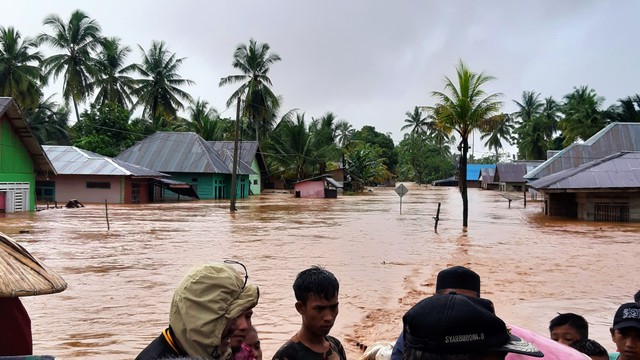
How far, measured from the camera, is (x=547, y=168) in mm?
37094

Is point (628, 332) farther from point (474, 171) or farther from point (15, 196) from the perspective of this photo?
point (474, 171)

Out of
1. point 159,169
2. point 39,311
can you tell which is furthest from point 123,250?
point 159,169

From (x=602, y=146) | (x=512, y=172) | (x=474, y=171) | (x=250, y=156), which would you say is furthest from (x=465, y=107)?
(x=474, y=171)

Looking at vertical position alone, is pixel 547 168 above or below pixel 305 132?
below

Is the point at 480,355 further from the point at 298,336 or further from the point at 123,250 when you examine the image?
the point at 123,250

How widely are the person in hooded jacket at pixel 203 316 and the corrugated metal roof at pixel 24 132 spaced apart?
25.0 m

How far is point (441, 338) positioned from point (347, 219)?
79.7 ft

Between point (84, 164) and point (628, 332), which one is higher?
point (84, 164)

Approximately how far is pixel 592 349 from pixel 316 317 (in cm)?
148

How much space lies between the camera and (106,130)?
45188mm

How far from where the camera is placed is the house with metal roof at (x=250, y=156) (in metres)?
47.9

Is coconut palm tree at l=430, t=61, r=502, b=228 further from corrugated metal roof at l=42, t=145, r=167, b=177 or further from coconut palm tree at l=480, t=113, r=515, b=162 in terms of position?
coconut palm tree at l=480, t=113, r=515, b=162

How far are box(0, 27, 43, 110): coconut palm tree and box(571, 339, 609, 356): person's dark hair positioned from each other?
1792 inches

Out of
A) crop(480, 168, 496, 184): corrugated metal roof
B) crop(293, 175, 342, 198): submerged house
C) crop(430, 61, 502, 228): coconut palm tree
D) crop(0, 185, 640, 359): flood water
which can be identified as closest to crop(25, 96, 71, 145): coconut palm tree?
crop(293, 175, 342, 198): submerged house
